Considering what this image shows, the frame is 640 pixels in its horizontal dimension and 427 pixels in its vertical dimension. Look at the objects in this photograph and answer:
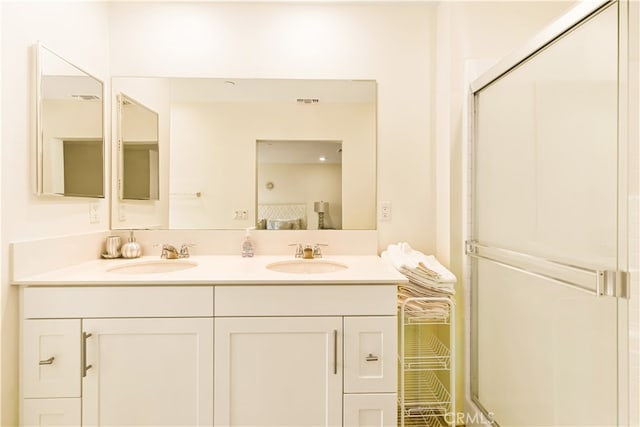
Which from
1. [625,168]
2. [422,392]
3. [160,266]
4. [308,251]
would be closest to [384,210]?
[308,251]

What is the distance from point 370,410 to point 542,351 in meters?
0.66

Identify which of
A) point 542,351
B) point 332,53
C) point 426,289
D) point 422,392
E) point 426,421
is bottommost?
point 426,421

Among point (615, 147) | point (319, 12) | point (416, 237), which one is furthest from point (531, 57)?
point (319, 12)

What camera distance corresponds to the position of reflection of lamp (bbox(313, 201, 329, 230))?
187 centimetres

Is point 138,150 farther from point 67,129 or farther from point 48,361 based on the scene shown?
point 48,361

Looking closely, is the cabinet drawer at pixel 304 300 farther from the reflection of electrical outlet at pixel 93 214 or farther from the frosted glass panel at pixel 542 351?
the reflection of electrical outlet at pixel 93 214

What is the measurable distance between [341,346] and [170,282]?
696mm

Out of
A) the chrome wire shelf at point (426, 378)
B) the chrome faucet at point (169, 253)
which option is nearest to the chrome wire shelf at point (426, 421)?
the chrome wire shelf at point (426, 378)

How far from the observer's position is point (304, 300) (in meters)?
1.30

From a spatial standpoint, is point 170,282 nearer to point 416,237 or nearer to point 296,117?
point 296,117

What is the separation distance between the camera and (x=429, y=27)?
6.17 ft

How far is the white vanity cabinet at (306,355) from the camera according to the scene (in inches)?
50.5

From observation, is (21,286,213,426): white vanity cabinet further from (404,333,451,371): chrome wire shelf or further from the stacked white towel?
(404,333,451,371): chrome wire shelf

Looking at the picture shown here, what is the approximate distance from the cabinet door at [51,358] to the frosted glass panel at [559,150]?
1719mm
